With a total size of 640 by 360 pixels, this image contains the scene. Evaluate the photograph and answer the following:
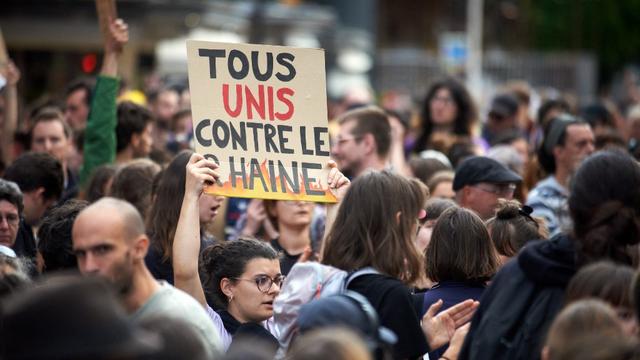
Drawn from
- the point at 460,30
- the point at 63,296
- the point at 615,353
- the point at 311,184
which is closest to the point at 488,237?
the point at 311,184

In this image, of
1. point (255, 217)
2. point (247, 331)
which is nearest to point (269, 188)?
point (247, 331)

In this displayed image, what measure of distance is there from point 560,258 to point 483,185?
3750 mm

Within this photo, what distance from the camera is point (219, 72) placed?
24.0ft

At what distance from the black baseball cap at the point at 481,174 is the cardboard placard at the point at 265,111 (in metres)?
2.03

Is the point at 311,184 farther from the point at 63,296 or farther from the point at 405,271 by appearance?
the point at 63,296

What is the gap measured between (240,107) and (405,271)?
52.2 inches

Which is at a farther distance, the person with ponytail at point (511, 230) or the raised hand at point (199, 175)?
the person with ponytail at point (511, 230)

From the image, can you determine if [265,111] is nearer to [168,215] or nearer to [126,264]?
[168,215]

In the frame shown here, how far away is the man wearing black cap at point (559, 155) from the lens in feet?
32.9

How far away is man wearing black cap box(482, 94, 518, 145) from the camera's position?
47.8 ft

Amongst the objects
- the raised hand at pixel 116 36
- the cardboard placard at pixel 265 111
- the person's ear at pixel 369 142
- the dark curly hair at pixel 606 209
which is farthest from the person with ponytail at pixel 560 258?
the raised hand at pixel 116 36

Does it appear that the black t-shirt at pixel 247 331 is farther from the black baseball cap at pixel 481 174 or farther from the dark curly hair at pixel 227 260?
the black baseball cap at pixel 481 174

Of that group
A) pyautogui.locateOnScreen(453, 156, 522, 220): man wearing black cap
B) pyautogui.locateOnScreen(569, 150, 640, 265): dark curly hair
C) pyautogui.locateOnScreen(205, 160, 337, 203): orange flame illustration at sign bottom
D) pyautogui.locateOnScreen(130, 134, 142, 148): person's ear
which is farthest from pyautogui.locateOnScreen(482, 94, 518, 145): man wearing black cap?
pyautogui.locateOnScreen(569, 150, 640, 265): dark curly hair

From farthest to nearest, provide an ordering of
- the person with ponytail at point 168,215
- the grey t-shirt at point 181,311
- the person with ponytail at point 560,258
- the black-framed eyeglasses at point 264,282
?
the person with ponytail at point 168,215
the black-framed eyeglasses at point 264,282
the person with ponytail at point 560,258
the grey t-shirt at point 181,311
